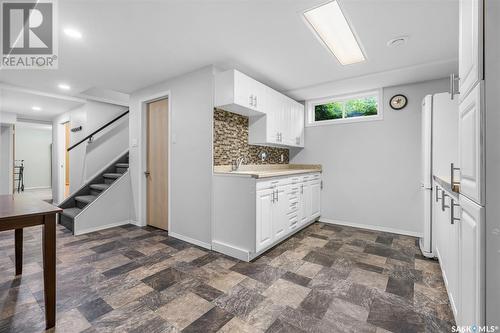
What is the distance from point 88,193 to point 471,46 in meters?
5.65

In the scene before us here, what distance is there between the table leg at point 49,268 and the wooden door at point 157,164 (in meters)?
2.19

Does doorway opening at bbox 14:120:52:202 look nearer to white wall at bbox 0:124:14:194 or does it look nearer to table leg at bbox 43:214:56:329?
white wall at bbox 0:124:14:194

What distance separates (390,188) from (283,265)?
253 cm

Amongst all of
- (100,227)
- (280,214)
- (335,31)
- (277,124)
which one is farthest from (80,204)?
(335,31)

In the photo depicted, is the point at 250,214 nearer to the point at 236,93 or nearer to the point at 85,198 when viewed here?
the point at 236,93

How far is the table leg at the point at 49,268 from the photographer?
1.55m

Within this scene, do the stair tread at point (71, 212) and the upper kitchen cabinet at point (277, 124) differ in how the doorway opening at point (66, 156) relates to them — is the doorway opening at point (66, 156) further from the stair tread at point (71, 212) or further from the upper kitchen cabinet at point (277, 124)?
the upper kitchen cabinet at point (277, 124)

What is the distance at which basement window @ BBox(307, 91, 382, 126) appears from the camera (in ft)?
13.3

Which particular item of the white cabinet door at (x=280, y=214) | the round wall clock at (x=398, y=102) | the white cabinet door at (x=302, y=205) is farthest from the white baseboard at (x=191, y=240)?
the round wall clock at (x=398, y=102)

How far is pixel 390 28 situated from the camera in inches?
88.2

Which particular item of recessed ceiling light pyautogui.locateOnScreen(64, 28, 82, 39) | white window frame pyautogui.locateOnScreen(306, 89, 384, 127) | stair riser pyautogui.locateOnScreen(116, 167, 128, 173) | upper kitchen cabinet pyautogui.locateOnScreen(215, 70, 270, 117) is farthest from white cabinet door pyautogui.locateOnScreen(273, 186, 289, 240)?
stair riser pyautogui.locateOnScreen(116, 167, 128, 173)

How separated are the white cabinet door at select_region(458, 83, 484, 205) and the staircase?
4.58 meters

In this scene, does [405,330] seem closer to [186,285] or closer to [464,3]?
[186,285]

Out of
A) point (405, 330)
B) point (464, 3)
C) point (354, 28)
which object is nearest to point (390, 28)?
point (354, 28)
